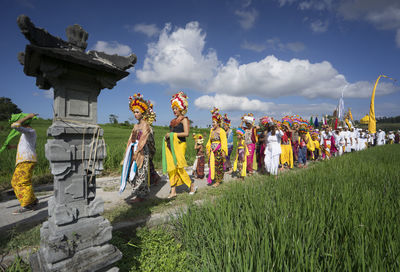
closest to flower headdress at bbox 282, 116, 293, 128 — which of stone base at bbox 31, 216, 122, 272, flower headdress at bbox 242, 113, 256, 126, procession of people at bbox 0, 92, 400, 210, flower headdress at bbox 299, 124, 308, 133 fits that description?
procession of people at bbox 0, 92, 400, 210

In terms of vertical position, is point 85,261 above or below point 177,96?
below

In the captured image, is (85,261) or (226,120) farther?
(226,120)

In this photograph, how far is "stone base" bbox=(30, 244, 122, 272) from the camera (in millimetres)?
1612

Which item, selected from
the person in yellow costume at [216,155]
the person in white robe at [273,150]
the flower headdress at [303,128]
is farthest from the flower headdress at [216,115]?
the flower headdress at [303,128]

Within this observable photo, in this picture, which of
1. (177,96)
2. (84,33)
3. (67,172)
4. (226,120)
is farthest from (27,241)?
(226,120)

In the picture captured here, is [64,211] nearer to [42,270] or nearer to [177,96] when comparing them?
[42,270]

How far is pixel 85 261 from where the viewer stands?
1.71 meters

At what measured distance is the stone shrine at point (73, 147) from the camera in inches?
64.0

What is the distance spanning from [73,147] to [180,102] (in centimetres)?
267

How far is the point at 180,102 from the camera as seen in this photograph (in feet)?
13.7

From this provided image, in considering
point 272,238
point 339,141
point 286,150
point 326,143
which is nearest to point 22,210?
point 272,238

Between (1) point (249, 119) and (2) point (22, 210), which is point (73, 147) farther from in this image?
(1) point (249, 119)

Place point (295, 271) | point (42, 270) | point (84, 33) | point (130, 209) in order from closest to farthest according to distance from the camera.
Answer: point (295, 271) < point (42, 270) < point (84, 33) < point (130, 209)

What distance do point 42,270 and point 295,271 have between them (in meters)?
2.15
